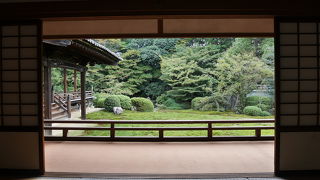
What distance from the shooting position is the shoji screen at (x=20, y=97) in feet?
12.7

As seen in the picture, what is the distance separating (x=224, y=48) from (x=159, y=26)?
9.58 m

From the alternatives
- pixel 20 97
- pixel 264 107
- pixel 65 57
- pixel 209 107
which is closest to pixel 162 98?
pixel 209 107

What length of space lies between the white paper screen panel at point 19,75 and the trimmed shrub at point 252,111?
991cm

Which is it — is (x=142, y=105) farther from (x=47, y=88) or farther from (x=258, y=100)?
(x=47, y=88)

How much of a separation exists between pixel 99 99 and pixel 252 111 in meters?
7.35

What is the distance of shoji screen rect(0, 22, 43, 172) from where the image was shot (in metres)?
3.86

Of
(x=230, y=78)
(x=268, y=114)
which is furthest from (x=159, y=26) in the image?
(x=268, y=114)

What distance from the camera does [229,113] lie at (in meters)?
12.3

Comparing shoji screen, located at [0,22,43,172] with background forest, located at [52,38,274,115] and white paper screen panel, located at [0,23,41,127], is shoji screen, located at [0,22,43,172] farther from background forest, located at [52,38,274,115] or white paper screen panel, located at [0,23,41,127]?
background forest, located at [52,38,274,115]

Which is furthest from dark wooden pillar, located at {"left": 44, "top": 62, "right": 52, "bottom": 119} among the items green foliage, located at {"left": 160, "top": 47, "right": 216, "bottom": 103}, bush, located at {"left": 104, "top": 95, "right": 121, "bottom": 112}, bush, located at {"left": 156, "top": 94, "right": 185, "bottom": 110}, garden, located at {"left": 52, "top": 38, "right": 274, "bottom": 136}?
bush, located at {"left": 156, "top": 94, "right": 185, "bottom": 110}

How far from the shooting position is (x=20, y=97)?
12.9 feet

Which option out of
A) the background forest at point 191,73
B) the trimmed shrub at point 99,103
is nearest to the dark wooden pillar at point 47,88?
the trimmed shrub at point 99,103

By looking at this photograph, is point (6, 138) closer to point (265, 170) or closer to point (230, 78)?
point (265, 170)

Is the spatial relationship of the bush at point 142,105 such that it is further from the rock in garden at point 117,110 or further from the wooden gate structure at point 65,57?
the wooden gate structure at point 65,57
